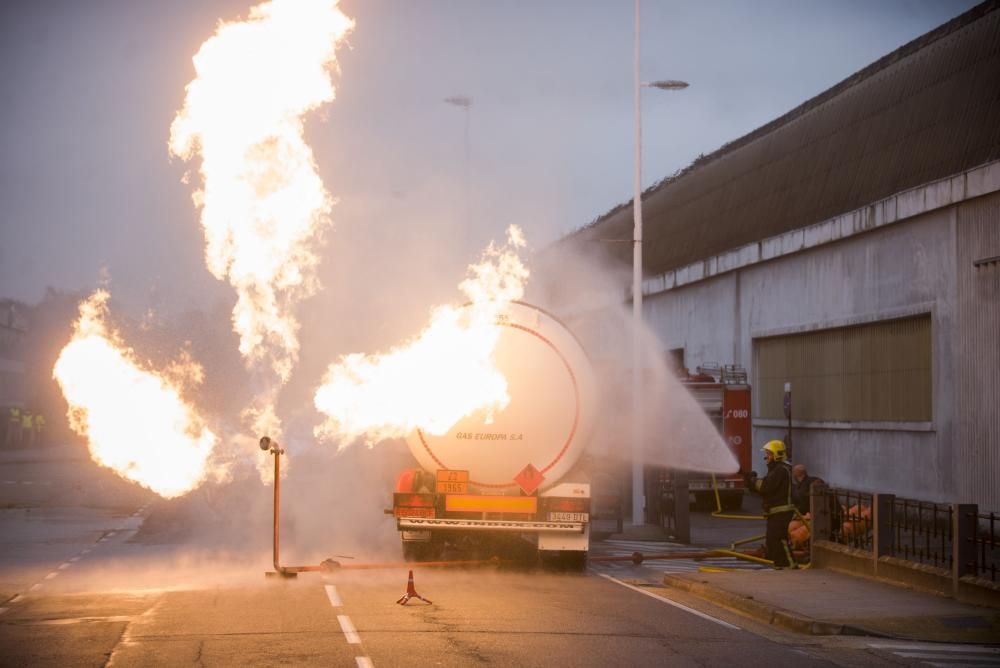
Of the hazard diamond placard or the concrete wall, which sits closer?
the hazard diamond placard

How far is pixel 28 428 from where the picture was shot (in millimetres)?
84000

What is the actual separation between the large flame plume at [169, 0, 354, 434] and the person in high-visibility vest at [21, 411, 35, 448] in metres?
65.6

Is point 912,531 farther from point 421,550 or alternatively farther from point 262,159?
point 262,159

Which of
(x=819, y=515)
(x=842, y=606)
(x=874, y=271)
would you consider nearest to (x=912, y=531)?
(x=819, y=515)

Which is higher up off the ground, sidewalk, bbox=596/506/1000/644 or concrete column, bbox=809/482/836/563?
concrete column, bbox=809/482/836/563

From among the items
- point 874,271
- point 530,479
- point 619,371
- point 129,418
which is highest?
point 874,271

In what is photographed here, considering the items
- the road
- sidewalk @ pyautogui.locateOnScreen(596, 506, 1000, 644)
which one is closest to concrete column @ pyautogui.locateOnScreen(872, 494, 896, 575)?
sidewalk @ pyautogui.locateOnScreen(596, 506, 1000, 644)

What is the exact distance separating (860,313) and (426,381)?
1839cm

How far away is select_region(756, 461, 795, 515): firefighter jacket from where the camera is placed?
19234 mm

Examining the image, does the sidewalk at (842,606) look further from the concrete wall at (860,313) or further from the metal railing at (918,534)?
the concrete wall at (860,313)

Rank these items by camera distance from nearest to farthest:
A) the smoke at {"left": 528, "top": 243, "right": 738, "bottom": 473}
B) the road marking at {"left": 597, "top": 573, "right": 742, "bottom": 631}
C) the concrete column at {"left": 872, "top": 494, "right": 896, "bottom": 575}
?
the road marking at {"left": 597, "top": 573, "right": 742, "bottom": 631}, the concrete column at {"left": 872, "top": 494, "right": 896, "bottom": 575}, the smoke at {"left": 528, "top": 243, "right": 738, "bottom": 473}

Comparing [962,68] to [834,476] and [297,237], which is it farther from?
[297,237]

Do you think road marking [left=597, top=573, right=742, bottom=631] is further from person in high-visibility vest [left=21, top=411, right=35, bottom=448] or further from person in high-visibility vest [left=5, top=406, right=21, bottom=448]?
person in high-visibility vest [left=21, top=411, right=35, bottom=448]

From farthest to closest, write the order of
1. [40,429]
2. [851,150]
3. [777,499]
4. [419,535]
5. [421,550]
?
[40,429] → [851,150] → [777,499] → [421,550] → [419,535]
